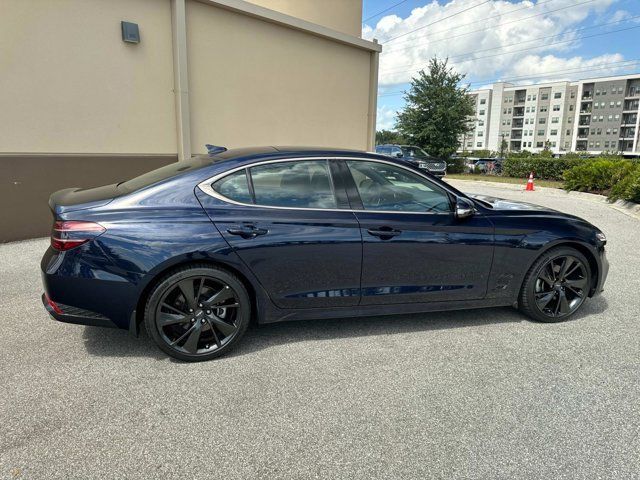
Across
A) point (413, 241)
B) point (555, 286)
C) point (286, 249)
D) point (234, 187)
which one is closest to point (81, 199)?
point (234, 187)

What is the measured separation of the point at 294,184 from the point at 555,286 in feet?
8.33

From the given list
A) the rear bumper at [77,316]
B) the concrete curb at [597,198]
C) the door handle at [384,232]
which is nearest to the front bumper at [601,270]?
the door handle at [384,232]

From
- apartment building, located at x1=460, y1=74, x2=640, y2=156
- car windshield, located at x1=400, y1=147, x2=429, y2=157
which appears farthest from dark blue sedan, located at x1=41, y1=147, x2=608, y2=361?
apartment building, located at x1=460, y1=74, x2=640, y2=156

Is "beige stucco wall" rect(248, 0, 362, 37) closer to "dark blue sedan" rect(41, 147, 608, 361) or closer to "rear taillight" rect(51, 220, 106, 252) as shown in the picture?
"dark blue sedan" rect(41, 147, 608, 361)

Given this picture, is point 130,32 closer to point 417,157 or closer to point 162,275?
point 162,275

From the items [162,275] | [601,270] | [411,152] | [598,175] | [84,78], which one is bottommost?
[601,270]

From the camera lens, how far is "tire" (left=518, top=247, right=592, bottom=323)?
12.6ft

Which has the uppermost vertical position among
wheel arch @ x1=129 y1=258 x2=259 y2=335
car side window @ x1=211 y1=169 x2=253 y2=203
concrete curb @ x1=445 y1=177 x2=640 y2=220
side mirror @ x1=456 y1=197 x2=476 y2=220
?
car side window @ x1=211 y1=169 x2=253 y2=203

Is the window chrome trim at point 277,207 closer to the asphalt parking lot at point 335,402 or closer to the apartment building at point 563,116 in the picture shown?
the asphalt parking lot at point 335,402

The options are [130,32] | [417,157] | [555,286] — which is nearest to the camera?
[555,286]

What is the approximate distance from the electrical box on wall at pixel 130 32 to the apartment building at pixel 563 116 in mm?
80027

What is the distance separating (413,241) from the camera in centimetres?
346

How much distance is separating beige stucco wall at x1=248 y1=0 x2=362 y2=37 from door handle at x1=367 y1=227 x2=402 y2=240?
324 inches

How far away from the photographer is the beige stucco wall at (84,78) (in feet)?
20.3
